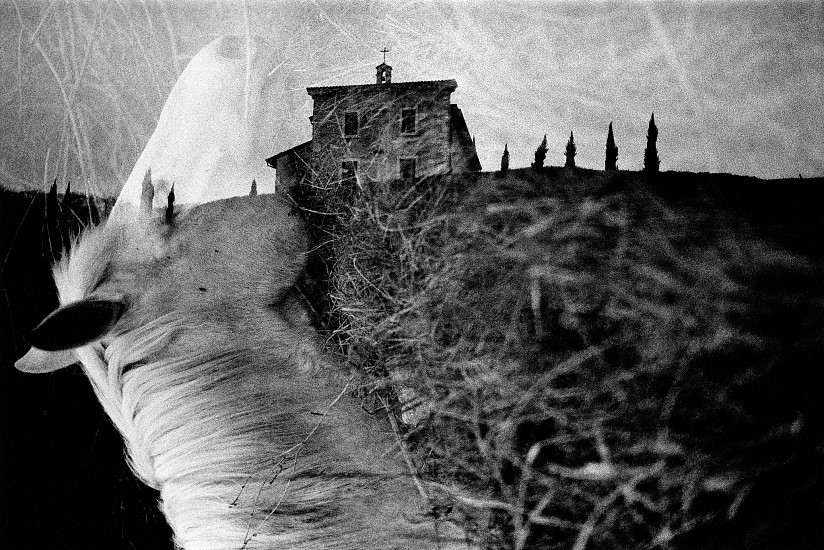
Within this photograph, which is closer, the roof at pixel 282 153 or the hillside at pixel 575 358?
the hillside at pixel 575 358

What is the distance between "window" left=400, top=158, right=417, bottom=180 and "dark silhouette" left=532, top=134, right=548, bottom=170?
291 mm

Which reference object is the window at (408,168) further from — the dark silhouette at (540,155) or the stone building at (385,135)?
the dark silhouette at (540,155)

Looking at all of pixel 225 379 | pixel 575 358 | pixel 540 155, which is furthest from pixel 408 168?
pixel 225 379

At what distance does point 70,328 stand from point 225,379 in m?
0.40

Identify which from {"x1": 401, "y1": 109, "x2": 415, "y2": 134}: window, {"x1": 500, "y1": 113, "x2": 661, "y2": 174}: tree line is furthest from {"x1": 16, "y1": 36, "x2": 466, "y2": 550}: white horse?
{"x1": 500, "y1": 113, "x2": 661, "y2": 174}: tree line

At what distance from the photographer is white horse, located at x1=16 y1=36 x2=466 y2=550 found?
0.98 meters

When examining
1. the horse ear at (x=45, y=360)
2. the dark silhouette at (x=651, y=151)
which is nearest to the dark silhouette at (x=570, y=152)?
the dark silhouette at (x=651, y=151)

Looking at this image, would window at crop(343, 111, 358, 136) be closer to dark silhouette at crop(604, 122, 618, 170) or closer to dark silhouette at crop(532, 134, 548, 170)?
dark silhouette at crop(532, 134, 548, 170)

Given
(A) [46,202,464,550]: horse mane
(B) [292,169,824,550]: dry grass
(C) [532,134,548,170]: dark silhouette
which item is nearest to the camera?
(B) [292,169,824,550]: dry grass

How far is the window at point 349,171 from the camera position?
1119mm

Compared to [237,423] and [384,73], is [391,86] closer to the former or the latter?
[384,73]

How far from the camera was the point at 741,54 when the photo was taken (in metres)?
1.10

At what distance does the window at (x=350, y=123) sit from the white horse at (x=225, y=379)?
0.28 meters

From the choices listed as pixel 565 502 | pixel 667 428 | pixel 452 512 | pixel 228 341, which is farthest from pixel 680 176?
pixel 228 341
